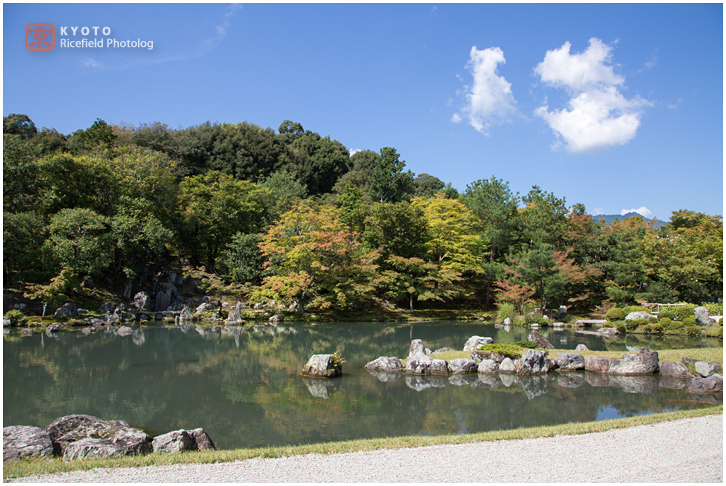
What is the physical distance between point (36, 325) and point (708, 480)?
22937mm

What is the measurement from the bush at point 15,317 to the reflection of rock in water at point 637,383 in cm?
2241

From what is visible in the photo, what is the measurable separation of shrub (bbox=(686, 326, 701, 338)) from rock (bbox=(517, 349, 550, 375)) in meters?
10.5

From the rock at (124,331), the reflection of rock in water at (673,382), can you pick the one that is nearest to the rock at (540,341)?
the reflection of rock in water at (673,382)

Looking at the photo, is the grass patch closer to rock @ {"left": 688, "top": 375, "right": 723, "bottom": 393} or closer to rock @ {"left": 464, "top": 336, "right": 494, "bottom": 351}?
rock @ {"left": 688, "top": 375, "right": 723, "bottom": 393}

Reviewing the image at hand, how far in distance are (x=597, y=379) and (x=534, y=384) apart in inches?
72.0

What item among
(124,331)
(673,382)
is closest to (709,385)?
(673,382)

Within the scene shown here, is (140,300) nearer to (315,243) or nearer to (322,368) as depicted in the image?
(315,243)

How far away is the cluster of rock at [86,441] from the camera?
554 centimetres

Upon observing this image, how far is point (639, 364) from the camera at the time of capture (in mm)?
11422

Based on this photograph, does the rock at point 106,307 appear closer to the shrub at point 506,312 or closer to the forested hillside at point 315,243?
the forested hillside at point 315,243

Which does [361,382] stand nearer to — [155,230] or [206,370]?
[206,370]

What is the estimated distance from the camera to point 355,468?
16.6 ft

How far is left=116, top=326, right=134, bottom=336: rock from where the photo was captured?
1826 cm

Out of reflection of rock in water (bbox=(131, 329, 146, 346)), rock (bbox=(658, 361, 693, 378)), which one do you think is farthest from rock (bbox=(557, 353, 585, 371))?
reflection of rock in water (bbox=(131, 329, 146, 346))
